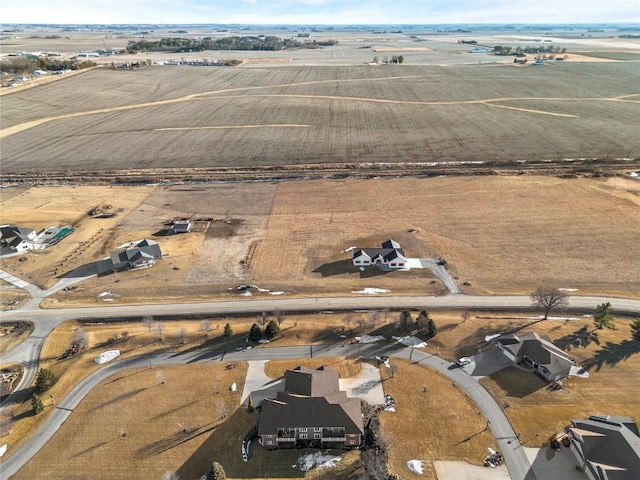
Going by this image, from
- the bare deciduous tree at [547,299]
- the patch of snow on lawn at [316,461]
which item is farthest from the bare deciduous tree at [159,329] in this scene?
the bare deciduous tree at [547,299]

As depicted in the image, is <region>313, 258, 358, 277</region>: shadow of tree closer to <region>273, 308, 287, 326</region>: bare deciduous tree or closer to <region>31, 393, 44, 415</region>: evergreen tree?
<region>273, 308, 287, 326</region>: bare deciduous tree

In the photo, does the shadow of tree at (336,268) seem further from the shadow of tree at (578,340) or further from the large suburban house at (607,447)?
the large suburban house at (607,447)

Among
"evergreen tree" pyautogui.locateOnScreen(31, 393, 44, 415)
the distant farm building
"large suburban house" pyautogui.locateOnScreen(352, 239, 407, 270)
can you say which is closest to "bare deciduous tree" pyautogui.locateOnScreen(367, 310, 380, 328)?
"large suburban house" pyautogui.locateOnScreen(352, 239, 407, 270)

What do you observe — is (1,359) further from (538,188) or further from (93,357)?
(538,188)

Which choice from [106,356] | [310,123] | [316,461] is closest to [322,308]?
[316,461]

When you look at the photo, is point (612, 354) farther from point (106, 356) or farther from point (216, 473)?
point (106, 356)

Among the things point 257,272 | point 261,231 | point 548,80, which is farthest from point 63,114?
point 548,80
